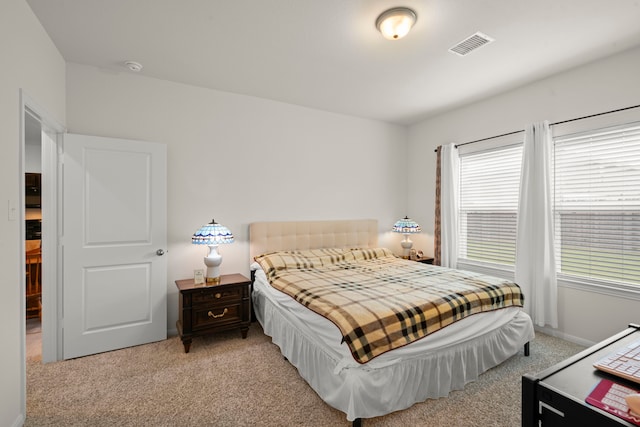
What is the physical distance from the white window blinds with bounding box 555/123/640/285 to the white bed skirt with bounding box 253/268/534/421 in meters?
0.99

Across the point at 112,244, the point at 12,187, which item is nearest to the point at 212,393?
the point at 112,244

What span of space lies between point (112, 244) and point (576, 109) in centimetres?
478

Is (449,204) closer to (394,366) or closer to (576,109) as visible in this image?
(576,109)

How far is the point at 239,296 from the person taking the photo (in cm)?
312

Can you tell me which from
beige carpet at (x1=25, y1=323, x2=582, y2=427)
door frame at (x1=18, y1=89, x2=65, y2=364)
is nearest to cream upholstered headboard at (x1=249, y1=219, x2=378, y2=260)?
beige carpet at (x1=25, y1=323, x2=582, y2=427)

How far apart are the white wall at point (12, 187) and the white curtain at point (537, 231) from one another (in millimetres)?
4370

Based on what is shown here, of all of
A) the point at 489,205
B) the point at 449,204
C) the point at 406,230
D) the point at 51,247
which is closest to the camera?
the point at 51,247

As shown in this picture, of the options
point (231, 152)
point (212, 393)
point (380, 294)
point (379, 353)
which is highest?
point (231, 152)

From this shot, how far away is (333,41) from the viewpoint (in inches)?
99.2

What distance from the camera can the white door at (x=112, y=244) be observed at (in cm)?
275

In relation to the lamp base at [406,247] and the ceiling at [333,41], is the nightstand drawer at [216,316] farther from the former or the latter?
the lamp base at [406,247]

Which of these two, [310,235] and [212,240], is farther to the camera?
[310,235]

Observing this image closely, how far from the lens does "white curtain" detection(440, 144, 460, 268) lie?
4.17 metres

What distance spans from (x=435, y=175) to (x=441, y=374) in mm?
3040
